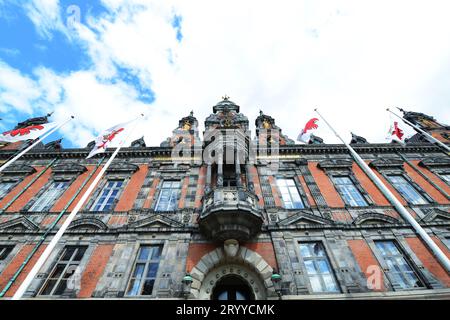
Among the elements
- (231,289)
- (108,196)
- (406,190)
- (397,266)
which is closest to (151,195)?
(108,196)

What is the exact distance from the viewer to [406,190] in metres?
13.9

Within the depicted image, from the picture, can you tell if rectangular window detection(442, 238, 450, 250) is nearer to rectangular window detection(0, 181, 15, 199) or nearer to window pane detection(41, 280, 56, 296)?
window pane detection(41, 280, 56, 296)

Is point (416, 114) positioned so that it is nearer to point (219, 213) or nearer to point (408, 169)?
point (408, 169)

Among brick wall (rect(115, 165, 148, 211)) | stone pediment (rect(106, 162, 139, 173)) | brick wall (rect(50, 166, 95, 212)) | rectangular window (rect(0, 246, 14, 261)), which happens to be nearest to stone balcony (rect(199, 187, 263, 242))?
brick wall (rect(115, 165, 148, 211))

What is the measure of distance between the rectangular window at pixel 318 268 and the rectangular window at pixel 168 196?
729 cm

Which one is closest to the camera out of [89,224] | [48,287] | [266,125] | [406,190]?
[48,287]

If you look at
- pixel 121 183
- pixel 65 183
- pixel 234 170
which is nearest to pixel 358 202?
pixel 234 170

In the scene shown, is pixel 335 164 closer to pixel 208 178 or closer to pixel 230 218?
pixel 208 178

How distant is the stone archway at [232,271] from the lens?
376 inches

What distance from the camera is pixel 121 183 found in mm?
14445

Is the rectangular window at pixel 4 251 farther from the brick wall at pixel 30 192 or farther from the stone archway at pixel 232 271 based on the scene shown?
the stone archway at pixel 232 271

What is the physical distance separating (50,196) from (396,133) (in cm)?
2063

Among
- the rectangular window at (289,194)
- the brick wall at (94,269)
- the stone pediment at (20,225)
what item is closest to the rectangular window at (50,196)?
the stone pediment at (20,225)

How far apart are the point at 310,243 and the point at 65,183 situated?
601 inches
